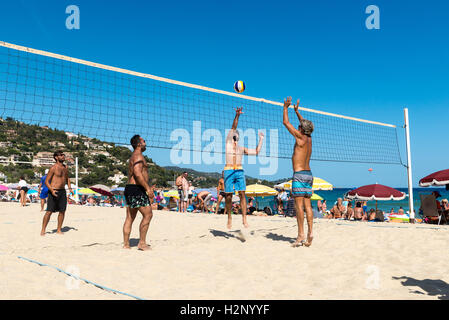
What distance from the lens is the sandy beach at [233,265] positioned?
2.78m

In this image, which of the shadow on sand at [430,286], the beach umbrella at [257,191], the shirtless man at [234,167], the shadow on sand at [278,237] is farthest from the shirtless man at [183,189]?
the shadow on sand at [430,286]

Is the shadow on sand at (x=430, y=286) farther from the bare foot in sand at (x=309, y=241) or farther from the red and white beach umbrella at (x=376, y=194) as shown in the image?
the red and white beach umbrella at (x=376, y=194)

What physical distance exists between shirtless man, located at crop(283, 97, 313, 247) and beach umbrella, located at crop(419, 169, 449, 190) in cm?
565

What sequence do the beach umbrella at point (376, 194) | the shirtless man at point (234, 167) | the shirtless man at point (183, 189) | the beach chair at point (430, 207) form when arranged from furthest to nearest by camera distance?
the shirtless man at point (183, 189) < the beach umbrella at point (376, 194) < the beach chair at point (430, 207) < the shirtless man at point (234, 167)

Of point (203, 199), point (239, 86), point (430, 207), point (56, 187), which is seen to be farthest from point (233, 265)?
point (203, 199)

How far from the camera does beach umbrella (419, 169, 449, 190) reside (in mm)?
8712

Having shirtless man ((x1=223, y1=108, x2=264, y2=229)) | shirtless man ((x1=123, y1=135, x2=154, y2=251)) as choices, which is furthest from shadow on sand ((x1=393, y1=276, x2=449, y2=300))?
shirtless man ((x1=123, y1=135, x2=154, y2=251))

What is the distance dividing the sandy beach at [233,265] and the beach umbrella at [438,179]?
3623 mm

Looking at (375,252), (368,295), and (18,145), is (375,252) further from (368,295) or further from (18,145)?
(18,145)

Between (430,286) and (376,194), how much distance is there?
29.4ft

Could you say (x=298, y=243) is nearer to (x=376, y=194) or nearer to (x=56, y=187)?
(x=56, y=187)

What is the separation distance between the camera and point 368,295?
274 centimetres
